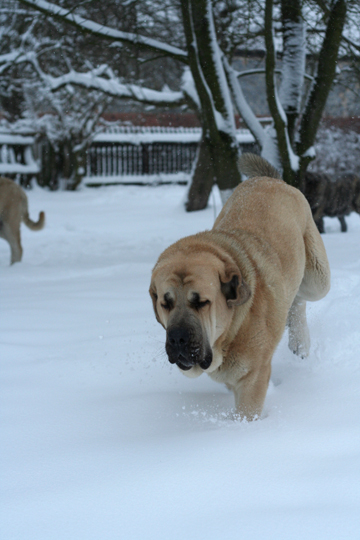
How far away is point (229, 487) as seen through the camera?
1.98 metres

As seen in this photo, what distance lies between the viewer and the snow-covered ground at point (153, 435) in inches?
71.2

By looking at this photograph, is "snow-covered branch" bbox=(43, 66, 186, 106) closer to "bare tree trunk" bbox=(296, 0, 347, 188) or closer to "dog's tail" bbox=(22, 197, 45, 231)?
"dog's tail" bbox=(22, 197, 45, 231)

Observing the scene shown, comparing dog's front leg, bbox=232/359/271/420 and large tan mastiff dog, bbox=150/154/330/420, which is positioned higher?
large tan mastiff dog, bbox=150/154/330/420

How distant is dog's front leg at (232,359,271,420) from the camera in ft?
9.07

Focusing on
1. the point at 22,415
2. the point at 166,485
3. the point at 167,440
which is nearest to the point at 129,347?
the point at 22,415

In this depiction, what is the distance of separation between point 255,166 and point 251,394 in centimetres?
221

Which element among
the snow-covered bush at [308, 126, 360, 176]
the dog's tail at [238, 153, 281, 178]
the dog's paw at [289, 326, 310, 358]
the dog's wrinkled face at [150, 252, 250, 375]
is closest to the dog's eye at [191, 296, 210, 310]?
the dog's wrinkled face at [150, 252, 250, 375]

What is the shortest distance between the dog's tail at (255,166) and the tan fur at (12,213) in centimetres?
426

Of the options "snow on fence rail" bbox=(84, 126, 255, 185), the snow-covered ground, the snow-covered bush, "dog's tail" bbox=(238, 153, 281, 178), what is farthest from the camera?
"snow on fence rail" bbox=(84, 126, 255, 185)

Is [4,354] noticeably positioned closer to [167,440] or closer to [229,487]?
[167,440]

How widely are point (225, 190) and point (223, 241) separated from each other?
4.76 m

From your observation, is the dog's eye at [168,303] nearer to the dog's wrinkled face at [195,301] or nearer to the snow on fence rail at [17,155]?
the dog's wrinkled face at [195,301]

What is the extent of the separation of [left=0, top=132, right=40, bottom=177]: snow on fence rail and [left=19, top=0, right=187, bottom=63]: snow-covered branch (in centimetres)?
961

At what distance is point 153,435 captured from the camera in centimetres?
252
